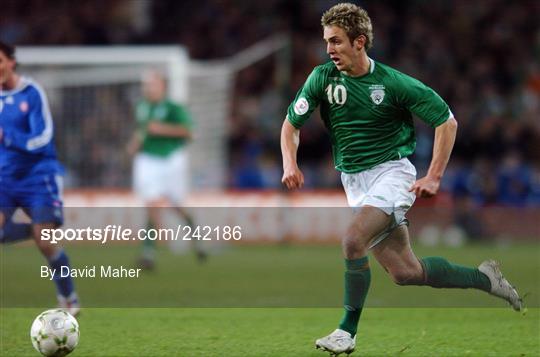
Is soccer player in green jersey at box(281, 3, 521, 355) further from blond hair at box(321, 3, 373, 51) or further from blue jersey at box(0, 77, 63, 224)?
blue jersey at box(0, 77, 63, 224)

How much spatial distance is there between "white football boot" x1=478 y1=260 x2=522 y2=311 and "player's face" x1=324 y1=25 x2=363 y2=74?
161 centimetres

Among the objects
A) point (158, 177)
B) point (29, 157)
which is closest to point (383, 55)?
point (158, 177)

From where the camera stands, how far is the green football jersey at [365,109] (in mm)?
6449

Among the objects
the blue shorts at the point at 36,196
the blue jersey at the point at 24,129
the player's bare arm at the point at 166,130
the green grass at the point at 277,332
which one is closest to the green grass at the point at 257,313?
the green grass at the point at 277,332

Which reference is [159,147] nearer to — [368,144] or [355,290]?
[368,144]

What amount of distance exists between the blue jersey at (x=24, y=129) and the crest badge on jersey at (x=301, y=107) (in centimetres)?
224

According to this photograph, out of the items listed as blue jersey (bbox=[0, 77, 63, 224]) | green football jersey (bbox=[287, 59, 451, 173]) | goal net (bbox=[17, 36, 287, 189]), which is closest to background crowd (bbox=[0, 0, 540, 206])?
goal net (bbox=[17, 36, 287, 189])

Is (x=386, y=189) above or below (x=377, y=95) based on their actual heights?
below

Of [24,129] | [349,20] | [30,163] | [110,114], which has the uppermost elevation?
[349,20]

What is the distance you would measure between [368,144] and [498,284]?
128cm

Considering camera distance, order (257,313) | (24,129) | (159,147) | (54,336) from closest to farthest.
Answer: (54,336) → (24,129) → (257,313) → (159,147)

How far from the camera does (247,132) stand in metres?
20.2

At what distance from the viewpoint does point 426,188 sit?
238 inches

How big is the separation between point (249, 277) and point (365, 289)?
5.67 metres
